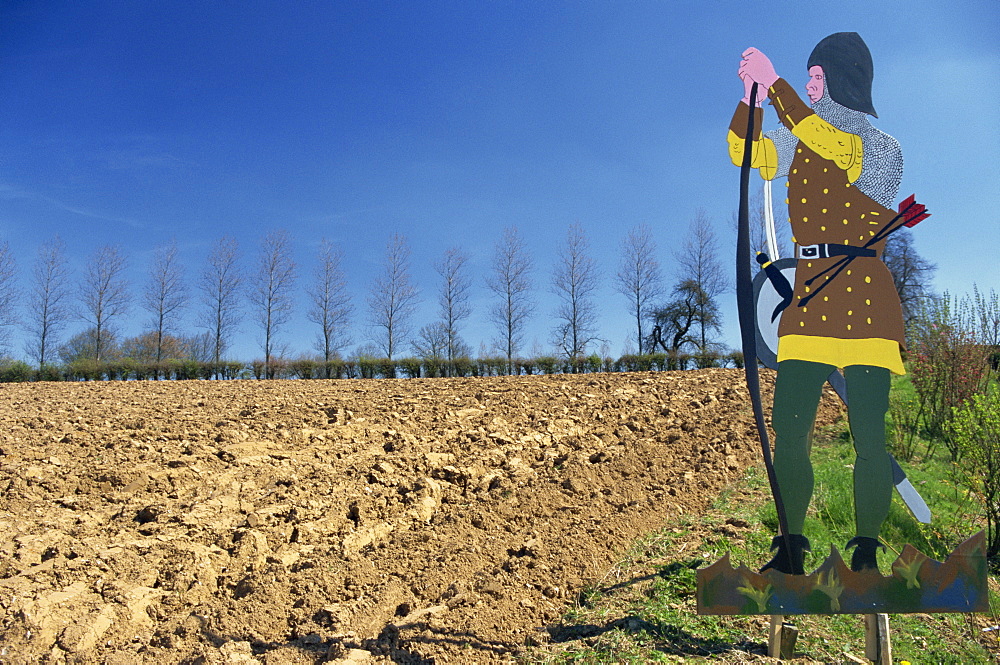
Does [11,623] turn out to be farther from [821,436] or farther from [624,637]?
[821,436]

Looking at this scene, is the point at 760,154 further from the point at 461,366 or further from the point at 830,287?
the point at 461,366

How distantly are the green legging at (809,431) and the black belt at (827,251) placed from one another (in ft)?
2.22

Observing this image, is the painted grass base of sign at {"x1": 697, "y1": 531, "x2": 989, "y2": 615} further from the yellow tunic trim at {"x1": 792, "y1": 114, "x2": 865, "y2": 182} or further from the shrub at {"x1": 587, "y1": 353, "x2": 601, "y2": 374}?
the shrub at {"x1": 587, "y1": 353, "x2": 601, "y2": 374}

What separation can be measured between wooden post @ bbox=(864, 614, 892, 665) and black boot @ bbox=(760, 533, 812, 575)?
41 cm

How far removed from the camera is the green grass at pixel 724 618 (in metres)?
3.24

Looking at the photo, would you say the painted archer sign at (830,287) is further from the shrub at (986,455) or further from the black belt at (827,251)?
the shrub at (986,455)

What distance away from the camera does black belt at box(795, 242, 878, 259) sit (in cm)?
347

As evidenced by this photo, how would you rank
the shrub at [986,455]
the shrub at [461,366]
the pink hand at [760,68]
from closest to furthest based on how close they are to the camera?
the pink hand at [760,68] → the shrub at [986,455] → the shrub at [461,366]

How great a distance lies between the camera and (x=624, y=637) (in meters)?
3.29

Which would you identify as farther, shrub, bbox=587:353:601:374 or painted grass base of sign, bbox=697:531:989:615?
shrub, bbox=587:353:601:374

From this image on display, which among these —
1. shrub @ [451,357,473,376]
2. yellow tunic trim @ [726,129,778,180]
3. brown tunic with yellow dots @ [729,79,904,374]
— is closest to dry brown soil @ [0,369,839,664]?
brown tunic with yellow dots @ [729,79,904,374]

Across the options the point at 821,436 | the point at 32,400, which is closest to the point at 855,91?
the point at 821,436

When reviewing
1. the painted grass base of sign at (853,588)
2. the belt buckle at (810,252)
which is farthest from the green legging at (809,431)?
the belt buckle at (810,252)

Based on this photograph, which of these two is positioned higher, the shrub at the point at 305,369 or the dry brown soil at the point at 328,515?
the shrub at the point at 305,369
